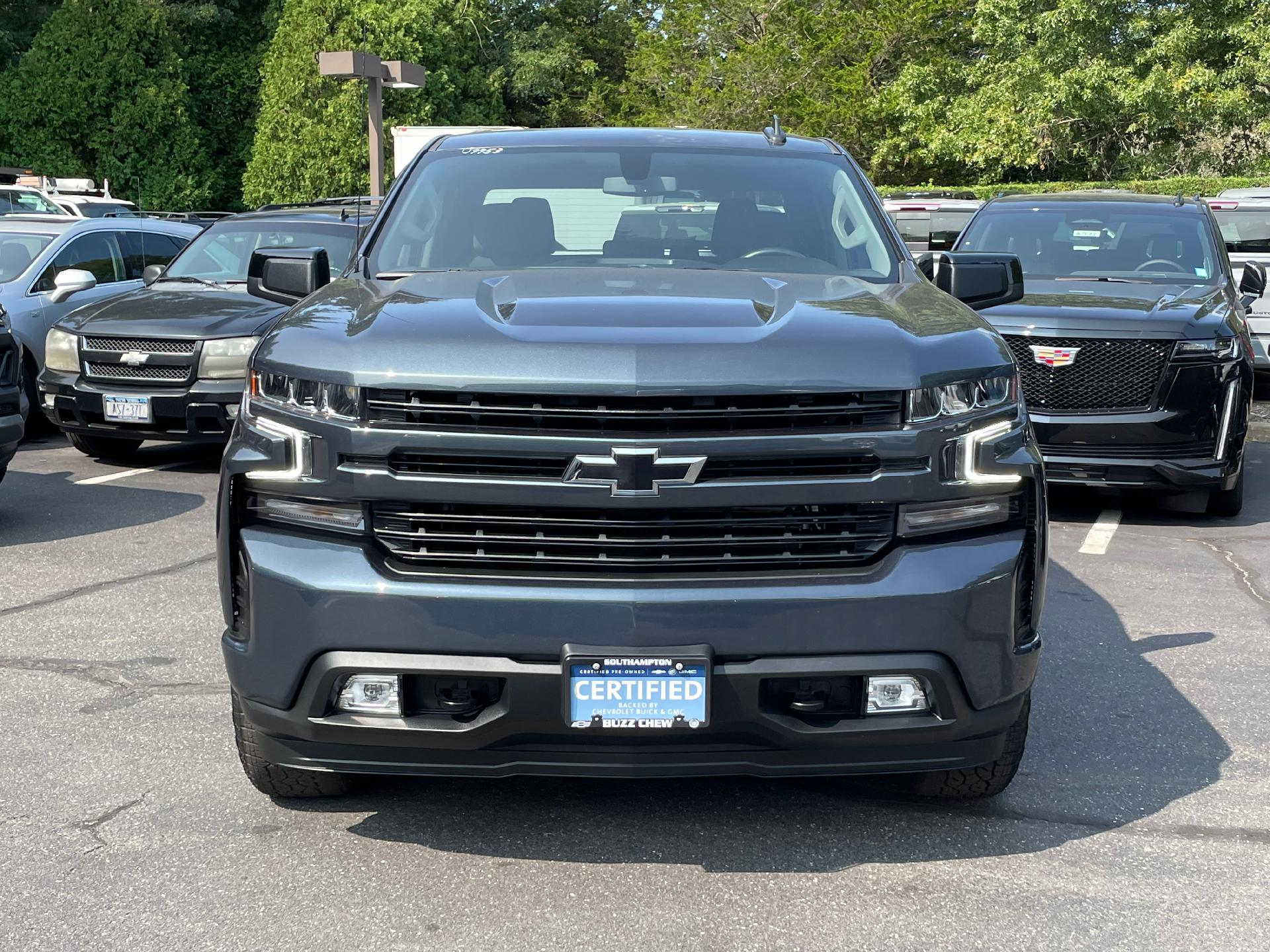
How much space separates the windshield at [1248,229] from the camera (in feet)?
53.3

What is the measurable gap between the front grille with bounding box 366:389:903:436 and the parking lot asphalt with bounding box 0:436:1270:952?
3.69 feet

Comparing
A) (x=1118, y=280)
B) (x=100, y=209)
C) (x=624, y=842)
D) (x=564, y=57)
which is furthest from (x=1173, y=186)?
(x=624, y=842)

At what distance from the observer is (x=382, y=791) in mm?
4254

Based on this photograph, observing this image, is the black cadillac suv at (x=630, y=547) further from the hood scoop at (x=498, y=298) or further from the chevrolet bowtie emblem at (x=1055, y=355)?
the chevrolet bowtie emblem at (x=1055, y=355)

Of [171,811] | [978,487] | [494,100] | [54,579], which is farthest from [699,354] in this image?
[494,100]

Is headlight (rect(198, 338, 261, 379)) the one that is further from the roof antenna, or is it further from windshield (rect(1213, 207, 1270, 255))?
windshield (rect(1213, 207, 1270, 255))

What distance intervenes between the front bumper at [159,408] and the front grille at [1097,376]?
4.94m

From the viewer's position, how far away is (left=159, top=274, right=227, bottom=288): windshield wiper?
1137cm

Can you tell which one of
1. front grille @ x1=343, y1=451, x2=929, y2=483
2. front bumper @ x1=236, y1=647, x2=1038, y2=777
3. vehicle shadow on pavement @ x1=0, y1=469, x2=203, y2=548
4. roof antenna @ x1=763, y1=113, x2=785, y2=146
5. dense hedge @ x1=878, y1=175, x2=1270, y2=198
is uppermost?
roof antenna @ x1=763, y1=113, x2=785, y2=146

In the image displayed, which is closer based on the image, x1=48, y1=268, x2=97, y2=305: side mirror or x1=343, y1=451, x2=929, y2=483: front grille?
x1=343, y1=451, x2=929, y2=483: front grille


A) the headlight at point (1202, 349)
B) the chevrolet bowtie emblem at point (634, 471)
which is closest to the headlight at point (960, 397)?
the chevrolet bowtie emblem at point (634, 471)

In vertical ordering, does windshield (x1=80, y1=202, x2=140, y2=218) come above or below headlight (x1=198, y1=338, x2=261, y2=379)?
below

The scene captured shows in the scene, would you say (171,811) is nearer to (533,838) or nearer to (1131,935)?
(533,838)

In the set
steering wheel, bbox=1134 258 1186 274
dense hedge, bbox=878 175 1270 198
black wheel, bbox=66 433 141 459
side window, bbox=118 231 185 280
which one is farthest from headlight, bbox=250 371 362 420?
dense hedge, bbox=878 175 1270 198
